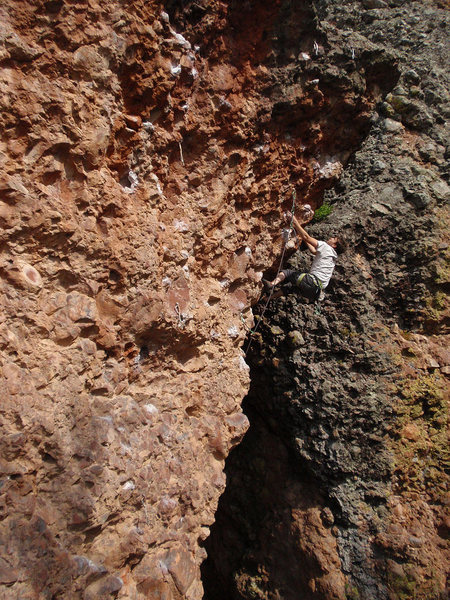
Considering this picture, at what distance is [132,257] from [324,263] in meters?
2.52

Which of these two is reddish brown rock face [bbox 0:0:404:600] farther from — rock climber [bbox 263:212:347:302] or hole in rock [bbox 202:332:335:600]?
hole in rock [bbox 202:332:335:600]

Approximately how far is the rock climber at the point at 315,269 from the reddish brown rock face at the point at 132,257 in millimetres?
605

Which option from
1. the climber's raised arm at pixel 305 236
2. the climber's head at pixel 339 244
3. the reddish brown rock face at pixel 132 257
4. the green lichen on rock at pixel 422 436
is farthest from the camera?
the climber's head at pixel 339 244

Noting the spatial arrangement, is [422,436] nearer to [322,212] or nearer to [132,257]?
[322,212]

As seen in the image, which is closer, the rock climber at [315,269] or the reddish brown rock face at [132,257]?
the reddish brown rock face at [132,257]

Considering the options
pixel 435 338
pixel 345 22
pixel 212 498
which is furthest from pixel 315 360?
pixel 345 22

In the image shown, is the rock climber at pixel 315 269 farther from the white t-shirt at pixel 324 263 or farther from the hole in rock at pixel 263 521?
the hole in rock at pixel 263 521

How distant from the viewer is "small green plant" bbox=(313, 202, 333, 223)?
224 inches

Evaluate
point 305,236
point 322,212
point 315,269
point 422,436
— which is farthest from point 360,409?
point 322,212

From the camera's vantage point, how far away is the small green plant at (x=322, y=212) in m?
5.68

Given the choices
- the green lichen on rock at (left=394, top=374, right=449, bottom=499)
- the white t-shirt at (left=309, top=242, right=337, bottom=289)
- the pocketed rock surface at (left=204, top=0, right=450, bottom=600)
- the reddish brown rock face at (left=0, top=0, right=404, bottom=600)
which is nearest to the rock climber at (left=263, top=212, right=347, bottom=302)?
the white t-shirt at (left=309, top=242, right=337, bottom=289)

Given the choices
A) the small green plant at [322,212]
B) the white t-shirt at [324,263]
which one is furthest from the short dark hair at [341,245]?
the small green plant at [322,212]

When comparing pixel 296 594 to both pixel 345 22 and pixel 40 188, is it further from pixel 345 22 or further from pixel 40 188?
pixel 345 22

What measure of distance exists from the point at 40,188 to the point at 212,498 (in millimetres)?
2859
